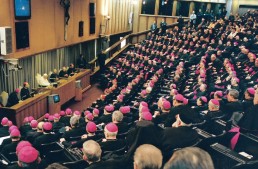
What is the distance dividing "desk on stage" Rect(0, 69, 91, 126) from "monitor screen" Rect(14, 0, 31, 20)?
2.58 m

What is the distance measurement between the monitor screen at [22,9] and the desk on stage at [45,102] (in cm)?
258

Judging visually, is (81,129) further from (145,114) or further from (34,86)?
(34,86)

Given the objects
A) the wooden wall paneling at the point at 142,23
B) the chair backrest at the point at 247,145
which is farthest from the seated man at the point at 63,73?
the wooden wall paneling at the point at 142,23

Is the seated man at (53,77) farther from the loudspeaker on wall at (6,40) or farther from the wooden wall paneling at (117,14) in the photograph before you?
the wooden wall paneling at (117,14)

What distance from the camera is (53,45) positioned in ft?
37.0

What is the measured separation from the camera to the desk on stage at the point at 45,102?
27.9ft

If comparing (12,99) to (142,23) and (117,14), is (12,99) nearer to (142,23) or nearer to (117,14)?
(117,14)

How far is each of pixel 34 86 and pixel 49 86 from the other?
21.6 inches

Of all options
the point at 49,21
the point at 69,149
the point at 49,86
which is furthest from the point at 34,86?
the point at 69,149

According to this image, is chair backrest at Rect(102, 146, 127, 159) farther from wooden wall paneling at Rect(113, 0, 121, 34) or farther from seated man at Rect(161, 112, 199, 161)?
wooden wall paneling at Rect(113, 0, 121, 34)

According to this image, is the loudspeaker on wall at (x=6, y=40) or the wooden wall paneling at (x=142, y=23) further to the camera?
the wooden wall paneling at (x=142, y=23)

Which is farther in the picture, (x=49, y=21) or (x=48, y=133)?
(x=49, y=21)

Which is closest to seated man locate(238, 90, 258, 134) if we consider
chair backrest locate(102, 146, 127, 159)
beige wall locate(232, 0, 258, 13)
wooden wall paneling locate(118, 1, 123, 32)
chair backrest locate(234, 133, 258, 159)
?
chair backrest locate(234, 133, 258, 159)

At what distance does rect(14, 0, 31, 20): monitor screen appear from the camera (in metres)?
8.55
